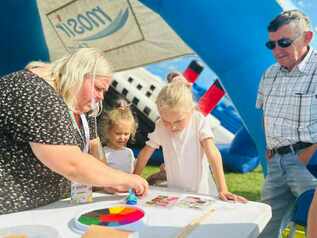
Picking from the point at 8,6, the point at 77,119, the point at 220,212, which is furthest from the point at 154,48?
the point at 220,212

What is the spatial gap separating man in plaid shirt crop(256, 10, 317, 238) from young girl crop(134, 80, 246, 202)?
12.9 inches

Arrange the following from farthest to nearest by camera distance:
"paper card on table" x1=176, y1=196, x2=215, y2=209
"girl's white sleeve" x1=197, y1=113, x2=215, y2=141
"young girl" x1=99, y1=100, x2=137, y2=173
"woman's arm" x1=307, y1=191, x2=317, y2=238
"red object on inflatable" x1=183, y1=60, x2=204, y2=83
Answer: "red object on inflatable" x1=183, y1=60, x2=204, y2=83 → "young girl" x1=99, y1=100, x2=137, y2=173 → "girl's white sleeve" x1=197, y1=113, x2=215, y2=141 → "paper card on table" x1=176, y1=196, x2=215, y2=209 → "woman's arm" x1=307, y1=191, x2=317, y2=238

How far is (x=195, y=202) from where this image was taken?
139 centimetres

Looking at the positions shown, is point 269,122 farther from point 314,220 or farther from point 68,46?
point 68,46

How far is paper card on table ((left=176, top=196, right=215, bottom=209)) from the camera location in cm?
135

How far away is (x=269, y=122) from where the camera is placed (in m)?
1.97

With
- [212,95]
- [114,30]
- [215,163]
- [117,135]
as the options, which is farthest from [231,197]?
[114,30]

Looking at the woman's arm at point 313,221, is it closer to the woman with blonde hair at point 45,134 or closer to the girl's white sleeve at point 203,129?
the woman with blonde hair at point 45,134

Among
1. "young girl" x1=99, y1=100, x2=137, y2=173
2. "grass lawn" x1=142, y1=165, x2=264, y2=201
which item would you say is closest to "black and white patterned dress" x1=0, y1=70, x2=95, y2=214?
"young girl" x1=99, y1=100, x2=137, y2=173

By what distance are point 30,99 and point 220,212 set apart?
2.07 feet

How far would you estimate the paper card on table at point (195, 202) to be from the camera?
1352 millimetres

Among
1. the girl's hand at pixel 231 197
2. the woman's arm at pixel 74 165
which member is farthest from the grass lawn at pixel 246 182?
the woman's arm at pixel 74 165

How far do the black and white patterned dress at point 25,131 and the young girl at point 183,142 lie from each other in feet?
1.79

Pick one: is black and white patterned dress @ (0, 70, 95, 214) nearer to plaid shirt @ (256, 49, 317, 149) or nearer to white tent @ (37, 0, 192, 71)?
plaid shirt @ (256, 49, 317, 149)
